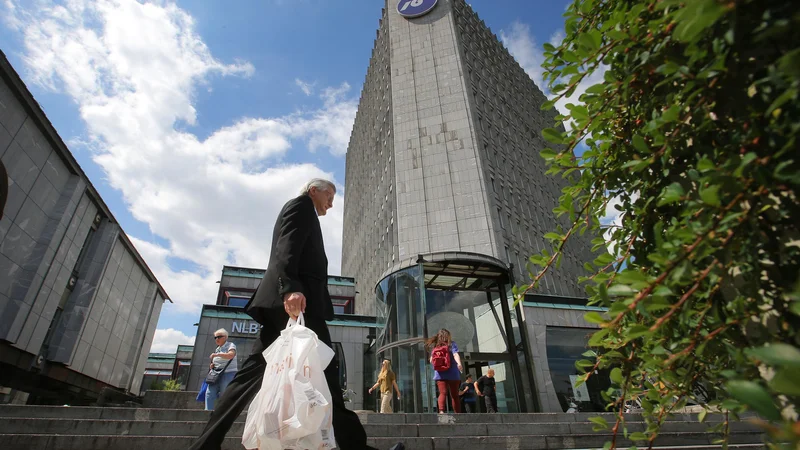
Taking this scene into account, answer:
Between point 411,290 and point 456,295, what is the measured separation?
4044 millimetres

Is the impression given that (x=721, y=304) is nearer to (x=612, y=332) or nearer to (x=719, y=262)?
(x=719, y=262)

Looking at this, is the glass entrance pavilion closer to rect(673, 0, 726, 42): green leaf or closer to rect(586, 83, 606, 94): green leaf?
rect(586, 83, 606, 94): green leaf

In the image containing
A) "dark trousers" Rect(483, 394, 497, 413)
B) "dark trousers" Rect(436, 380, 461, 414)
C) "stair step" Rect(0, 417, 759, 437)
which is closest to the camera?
"stair step" Rect(0, 417, 759, 437)

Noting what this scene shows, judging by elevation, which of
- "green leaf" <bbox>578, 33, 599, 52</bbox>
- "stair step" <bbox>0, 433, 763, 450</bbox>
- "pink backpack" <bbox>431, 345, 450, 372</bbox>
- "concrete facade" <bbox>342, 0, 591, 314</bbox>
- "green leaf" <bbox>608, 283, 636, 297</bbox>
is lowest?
"stair step" <bbox>0, 433, 763, 450</bbox>

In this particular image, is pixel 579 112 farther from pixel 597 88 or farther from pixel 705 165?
pixel 705 165

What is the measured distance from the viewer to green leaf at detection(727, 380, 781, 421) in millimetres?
707

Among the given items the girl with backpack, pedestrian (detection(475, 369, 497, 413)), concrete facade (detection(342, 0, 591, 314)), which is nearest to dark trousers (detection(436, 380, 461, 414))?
the girl with backpack

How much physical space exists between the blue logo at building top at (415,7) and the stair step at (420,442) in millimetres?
28721

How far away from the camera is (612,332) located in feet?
5.10

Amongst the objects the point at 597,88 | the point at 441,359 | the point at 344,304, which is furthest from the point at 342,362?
the point at 597,88

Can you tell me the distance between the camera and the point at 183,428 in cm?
438

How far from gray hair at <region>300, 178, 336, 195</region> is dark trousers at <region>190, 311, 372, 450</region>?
3.66 ft

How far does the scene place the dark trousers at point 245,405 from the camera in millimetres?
2488

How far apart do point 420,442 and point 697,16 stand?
420 centimetres
